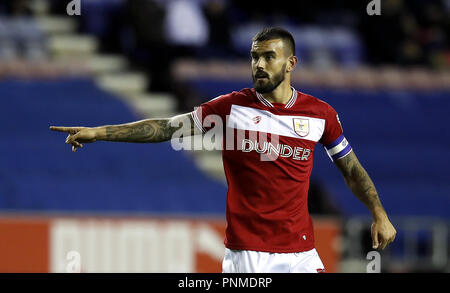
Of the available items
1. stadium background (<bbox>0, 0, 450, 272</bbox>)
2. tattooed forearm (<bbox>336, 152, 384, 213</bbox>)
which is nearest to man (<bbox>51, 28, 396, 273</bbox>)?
tattooed forearm (<bbox>336, 152, 384, 213</bbox>)

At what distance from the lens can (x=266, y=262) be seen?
572 centimetres

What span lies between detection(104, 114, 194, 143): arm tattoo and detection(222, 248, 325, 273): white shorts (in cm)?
88

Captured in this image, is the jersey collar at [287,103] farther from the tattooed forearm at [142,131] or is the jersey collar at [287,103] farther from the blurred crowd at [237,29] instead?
the blurred crowd at [237,29]

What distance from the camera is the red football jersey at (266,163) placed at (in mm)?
5719

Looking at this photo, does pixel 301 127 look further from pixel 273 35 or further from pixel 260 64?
pixel 273 35

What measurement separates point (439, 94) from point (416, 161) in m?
2.78

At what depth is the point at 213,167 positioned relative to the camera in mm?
13844

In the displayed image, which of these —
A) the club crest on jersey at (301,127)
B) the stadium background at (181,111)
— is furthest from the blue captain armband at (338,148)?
the stadium background at (181,111)

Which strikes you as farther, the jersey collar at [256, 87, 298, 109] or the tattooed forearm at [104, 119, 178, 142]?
the jersey collar at [256, 87, 298, 109]

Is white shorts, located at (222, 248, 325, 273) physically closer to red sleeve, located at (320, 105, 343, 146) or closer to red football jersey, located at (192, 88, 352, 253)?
red football jersey, located at (192, 88, 352, 253)

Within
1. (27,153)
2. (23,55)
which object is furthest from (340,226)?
(23,55)

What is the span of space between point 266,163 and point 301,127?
361 millimetres

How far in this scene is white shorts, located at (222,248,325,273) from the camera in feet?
18.7

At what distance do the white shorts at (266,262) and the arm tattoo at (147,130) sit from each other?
0.88 meters
